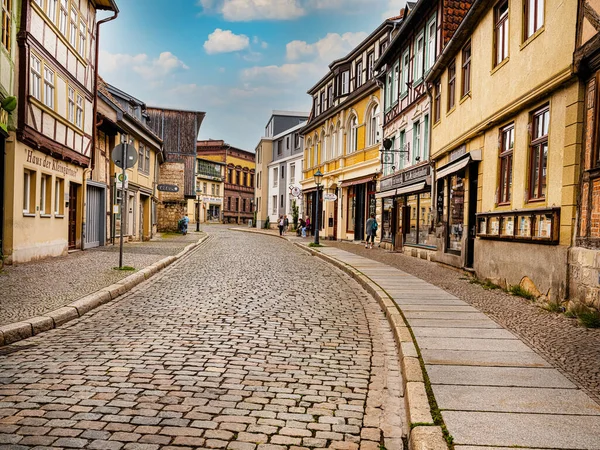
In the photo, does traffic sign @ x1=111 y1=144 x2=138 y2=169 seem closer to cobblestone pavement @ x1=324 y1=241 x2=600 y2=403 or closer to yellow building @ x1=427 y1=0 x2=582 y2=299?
cobblestone pavement @ x1=324 y1=241 x2=600 y2=403

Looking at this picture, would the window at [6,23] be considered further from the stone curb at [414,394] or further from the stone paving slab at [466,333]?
the stone paving slab at [466,333]

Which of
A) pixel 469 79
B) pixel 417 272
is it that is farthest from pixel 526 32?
pixel 417 272

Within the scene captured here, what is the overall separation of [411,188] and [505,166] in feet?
29.4

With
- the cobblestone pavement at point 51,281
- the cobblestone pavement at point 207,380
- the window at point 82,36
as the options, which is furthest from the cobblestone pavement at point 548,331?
the window at point 82,36

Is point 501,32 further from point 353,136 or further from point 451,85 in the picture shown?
point 353,136

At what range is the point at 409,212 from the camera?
2217 cm

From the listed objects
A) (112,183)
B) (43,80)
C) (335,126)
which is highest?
(335,126)

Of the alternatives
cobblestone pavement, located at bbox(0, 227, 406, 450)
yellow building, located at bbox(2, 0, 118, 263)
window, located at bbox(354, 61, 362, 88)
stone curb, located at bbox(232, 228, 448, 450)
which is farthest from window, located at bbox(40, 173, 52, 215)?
window, located at bbox(354, 61, 362, 88)

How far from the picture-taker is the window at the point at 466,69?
48.6ft

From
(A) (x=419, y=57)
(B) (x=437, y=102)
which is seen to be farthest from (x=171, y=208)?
(B) (x=437, y=102)

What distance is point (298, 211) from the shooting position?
4669 cm

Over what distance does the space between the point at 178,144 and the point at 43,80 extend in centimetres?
2947

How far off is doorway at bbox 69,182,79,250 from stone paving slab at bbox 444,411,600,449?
667 inches

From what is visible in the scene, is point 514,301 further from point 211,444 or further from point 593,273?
point 211,444
